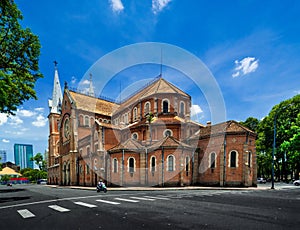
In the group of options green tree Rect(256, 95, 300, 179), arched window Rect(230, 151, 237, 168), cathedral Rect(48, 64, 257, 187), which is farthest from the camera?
green tree Rect(256, 95, 300, 179)

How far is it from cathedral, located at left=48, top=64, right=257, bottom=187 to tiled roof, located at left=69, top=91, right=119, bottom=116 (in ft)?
1.04

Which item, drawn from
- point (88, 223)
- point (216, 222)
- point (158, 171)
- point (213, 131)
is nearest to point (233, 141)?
point (213, 131)

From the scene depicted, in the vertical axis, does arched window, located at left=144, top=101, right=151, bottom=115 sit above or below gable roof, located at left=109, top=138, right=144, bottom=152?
above

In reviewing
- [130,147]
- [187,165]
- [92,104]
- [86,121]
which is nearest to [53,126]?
[92,104]

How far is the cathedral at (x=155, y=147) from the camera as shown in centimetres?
2753

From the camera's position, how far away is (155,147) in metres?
29.2

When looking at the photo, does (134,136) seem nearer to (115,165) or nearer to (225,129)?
(115,165)

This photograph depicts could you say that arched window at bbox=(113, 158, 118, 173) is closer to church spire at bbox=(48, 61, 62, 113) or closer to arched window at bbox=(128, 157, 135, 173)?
arched window at bbox=(128, 157, 135, 173)

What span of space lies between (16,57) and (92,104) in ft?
106

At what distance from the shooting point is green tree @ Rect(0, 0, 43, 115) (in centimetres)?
1255

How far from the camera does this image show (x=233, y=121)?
29.5 metres

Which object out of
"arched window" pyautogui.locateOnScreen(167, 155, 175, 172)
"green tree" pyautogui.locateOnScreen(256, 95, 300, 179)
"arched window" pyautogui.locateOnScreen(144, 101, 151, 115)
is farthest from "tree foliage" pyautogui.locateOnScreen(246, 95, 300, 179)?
"arched window" pyautogui.locateOnScreen(144, 101, 151, 115)

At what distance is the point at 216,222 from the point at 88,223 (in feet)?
14.8

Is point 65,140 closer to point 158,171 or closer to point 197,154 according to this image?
point 158,171
